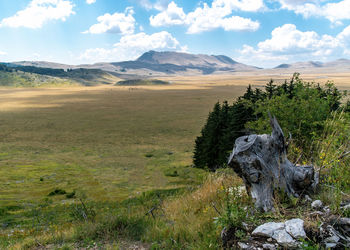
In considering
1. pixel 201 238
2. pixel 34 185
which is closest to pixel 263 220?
pixel 201 238

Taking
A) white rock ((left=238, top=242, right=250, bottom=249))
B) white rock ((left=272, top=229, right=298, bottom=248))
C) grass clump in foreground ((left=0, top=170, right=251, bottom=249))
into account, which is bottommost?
grass clump in foreground ((left=0, top=170, right=251, bottom=249))

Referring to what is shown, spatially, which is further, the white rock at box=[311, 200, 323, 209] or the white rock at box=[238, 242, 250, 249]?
the white rock at box=[311, 200, 323, 209]

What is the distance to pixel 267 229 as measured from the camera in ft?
14.3

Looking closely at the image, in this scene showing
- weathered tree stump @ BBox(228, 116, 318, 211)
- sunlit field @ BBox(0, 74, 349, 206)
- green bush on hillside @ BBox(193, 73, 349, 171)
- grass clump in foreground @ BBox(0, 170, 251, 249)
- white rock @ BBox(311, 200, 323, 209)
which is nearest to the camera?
white rock @ BBox(311, 200, 323, 209)

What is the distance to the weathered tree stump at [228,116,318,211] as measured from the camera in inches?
Answer: 214

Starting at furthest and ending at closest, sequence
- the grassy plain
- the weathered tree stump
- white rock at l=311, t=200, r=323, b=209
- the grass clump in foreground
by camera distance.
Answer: the grassy plain, the weathered tree stump, the grass clump in foreground, white rock at l=311, t=200, r=323, b=209

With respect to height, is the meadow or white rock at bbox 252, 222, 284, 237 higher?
white rock at bbox 252, 222, 284, 237

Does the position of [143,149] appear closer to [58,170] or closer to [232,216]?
[58,170]

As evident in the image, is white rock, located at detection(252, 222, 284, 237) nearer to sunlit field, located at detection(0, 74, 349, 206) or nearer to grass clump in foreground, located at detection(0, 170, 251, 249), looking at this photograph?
grass clump in foreground, located at detection(0, 170, 251, 249)

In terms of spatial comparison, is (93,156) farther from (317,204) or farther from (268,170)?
(317,204)

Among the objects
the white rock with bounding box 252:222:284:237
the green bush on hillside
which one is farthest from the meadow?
the white rock with bounding box 252:222:284:237

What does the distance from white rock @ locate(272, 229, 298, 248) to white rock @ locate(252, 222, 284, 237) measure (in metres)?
0.06

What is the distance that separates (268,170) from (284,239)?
167 cm

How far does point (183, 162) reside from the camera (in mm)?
41750
